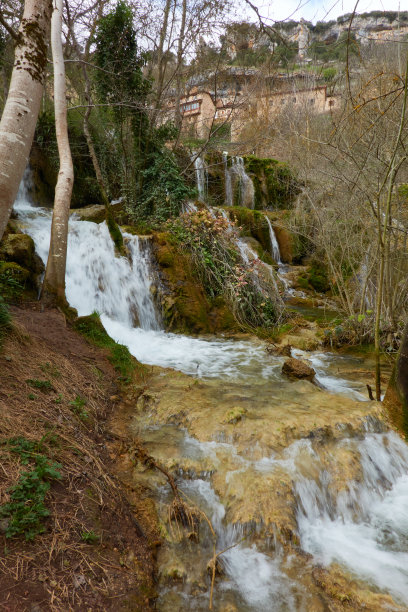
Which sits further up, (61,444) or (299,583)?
(61,444)

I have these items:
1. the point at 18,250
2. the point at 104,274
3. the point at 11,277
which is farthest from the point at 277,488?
the point at 104,274

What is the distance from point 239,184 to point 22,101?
15960 mm

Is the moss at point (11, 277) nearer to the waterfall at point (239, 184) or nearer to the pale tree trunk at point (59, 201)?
the pale tree trunk at point (59, 201)

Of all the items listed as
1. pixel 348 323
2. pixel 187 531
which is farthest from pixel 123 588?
pixel 348 323

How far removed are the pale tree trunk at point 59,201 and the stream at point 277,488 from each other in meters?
2.63

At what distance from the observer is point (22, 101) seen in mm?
3176

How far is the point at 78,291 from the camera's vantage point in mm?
7660

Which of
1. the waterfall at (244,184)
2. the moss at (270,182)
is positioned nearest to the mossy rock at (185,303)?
the waterfall at (244,184)

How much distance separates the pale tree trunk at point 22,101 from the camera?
9.95ft

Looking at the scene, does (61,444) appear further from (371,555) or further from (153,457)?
(371,555)

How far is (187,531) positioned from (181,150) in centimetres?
1427

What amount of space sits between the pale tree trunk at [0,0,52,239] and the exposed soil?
1604mm

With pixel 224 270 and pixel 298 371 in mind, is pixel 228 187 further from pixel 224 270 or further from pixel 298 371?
pixel 298 371

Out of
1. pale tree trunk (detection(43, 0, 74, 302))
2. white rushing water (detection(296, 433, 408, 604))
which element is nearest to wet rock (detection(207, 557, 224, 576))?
white rushing water (detection(296, 433, 408, 604))
